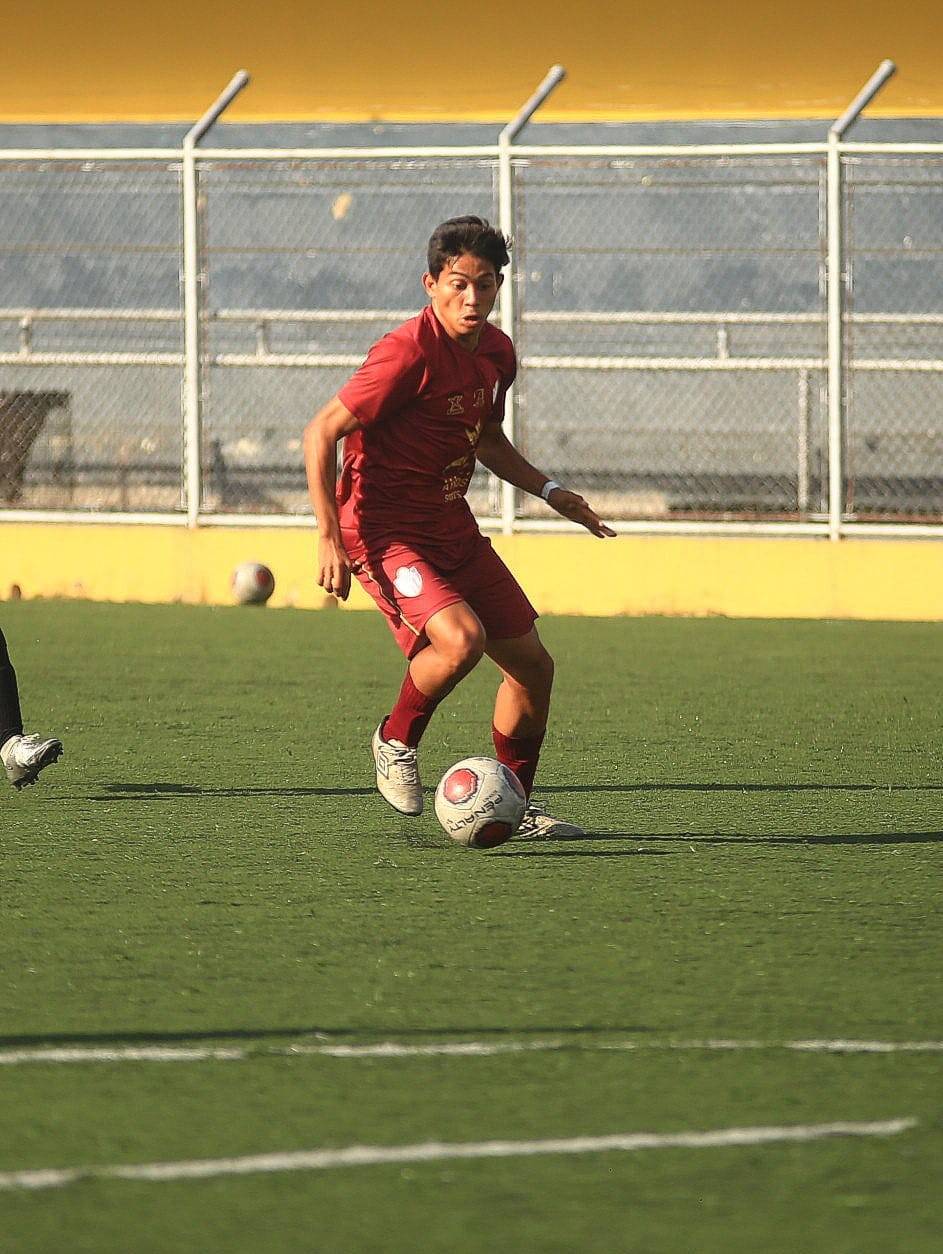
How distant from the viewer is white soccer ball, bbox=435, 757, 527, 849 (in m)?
6.25

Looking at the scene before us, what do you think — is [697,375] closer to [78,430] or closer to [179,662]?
[78,430]

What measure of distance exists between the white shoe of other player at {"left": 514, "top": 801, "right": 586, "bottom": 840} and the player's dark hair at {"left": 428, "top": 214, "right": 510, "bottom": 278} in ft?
5.10

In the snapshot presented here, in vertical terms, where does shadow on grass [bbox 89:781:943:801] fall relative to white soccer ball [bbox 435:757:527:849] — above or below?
below

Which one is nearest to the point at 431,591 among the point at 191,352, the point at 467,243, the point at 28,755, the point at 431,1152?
the point at 467,243

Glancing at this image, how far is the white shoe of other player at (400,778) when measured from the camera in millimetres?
6547

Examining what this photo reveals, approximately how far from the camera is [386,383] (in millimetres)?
6379

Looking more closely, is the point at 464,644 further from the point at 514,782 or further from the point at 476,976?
the point at 476,976

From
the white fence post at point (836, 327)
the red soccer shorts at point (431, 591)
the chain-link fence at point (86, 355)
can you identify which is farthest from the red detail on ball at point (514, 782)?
the chain-link fence at point (86, 355)

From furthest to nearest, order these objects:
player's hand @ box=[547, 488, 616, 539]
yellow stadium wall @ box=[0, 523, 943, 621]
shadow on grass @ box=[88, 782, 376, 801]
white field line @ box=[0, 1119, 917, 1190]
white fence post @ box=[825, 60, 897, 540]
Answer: yellow stadium wall @ box=[0, 523, 943, 621], white fence post @ box=[825, 60, 897, 540], shadow on grass @ box=[88, 782, 376, 801], player's hand @ box=[547, 488, 616, 539], white field line @ box=[0, 1119, 917, 1190]

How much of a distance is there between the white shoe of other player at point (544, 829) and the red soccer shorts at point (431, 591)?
53cm

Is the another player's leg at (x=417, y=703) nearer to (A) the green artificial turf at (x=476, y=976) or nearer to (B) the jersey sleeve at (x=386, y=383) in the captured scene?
(A) the green artificial turf at (x=476, y=976)

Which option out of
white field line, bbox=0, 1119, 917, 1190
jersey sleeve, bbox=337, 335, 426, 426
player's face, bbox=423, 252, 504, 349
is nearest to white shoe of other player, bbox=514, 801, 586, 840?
jersey sleeve, bbox=337, 335, 426, 426

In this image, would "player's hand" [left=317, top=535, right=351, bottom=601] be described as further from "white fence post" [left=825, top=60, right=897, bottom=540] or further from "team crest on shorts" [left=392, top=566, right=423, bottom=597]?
"white fence post" [left=825, top=60, right=897, bottom=540]

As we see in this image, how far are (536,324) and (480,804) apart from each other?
13.2 m
